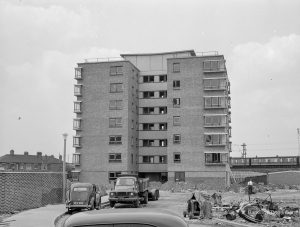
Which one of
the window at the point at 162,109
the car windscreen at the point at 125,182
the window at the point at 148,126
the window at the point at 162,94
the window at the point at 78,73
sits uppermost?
the window at the point at 78,73

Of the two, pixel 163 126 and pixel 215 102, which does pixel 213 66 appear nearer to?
pixel 215 102

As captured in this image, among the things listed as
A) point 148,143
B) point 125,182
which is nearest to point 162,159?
point 148,143

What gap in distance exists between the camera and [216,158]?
69125 mm

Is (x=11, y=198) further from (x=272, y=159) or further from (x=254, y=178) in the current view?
(x=272, y=159)

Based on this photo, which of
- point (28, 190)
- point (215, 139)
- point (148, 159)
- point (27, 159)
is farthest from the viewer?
point (27, 159)

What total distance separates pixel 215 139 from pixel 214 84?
8821mm

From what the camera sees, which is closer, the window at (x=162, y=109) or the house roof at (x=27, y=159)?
the window at (x=162, y=109)

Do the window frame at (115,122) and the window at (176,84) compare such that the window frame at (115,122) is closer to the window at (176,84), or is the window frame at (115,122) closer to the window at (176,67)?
the window at (176,84)

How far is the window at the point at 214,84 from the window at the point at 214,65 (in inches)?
69.6

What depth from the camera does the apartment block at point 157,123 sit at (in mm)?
70000

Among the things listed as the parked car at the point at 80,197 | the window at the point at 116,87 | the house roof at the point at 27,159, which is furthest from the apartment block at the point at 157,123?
the house roof at the point at 27,159

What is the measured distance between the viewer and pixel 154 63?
82.3 meters

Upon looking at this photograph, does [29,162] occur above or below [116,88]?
below

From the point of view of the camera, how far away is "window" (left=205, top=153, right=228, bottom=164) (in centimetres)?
6844
